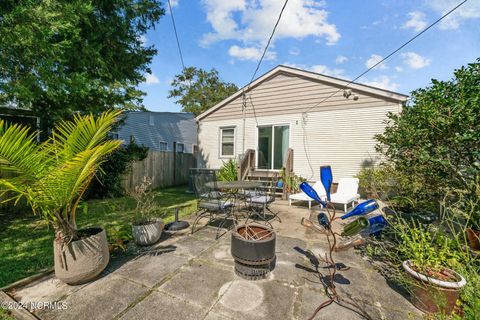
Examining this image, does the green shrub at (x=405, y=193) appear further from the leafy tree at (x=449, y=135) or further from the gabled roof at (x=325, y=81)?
the gabled roof at (x=325, y=81)

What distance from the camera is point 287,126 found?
27.6ft

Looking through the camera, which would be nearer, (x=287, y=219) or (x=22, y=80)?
(x=22, y=80)

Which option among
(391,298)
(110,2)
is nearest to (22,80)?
(110,2)

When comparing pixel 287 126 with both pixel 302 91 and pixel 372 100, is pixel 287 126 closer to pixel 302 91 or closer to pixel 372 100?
pixel 302 91

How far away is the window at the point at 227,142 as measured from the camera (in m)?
9.70

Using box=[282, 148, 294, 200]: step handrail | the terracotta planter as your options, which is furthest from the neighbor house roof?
the terracotta planter

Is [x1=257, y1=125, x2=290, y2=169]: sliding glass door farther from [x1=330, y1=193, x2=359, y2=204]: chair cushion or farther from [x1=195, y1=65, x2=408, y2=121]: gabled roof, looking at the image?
[x1=330, y1=193, x2=359, y2=204]: chair cushion

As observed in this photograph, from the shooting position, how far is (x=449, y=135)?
9.60 feet

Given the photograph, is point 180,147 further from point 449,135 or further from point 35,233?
point 449,135

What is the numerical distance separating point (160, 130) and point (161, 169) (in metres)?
5.45

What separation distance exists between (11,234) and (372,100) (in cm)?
1013

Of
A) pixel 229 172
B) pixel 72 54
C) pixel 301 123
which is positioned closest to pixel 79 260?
pixel 72 54

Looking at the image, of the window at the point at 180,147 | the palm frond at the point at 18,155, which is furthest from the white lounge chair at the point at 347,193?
the window at the point at 180,147

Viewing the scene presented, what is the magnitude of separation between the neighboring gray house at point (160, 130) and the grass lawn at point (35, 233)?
7.34m
